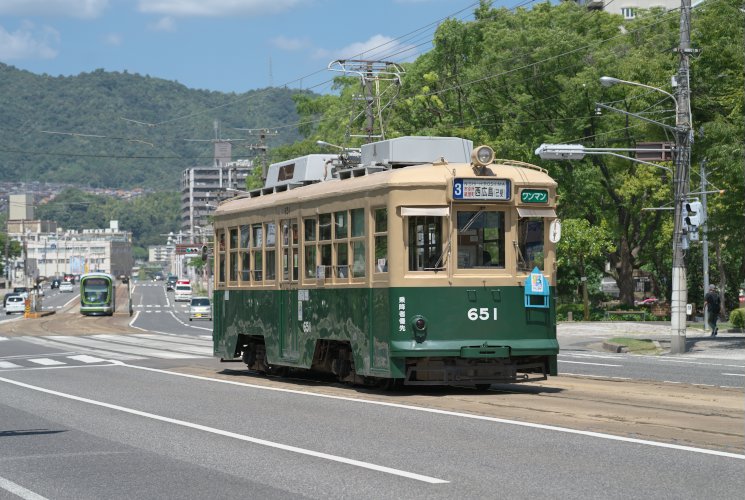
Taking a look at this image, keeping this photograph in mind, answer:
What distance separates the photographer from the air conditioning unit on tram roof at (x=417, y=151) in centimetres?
1842

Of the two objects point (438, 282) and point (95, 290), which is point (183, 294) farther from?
point (438, 282)

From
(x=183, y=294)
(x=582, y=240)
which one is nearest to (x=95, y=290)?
(x=582, y=240)

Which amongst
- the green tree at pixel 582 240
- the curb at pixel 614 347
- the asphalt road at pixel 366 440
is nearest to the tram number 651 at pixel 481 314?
the asphalt road at pixel 366 440

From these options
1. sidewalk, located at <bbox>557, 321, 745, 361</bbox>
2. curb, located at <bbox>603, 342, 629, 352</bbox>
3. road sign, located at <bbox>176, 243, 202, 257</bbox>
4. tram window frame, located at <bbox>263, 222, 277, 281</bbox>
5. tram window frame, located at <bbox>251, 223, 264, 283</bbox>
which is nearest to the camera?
tram window frame, located at <bbox>263, 222, 277, 281</bbox>

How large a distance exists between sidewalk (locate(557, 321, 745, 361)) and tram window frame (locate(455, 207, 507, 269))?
15929 mm

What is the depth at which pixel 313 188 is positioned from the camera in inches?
777

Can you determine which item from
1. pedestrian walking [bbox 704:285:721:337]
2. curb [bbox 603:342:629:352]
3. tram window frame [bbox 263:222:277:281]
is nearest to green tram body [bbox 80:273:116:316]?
pedestrian walking [bbox 704:285:721:337]

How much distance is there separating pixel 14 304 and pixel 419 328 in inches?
3425

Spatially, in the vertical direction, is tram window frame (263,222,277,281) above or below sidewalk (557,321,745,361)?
above

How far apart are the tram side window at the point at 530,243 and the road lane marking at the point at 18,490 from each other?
898cm

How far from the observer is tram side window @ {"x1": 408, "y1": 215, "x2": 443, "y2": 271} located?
17438mm

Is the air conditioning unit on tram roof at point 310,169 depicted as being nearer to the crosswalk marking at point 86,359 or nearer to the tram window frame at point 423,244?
the tram window frame at point 423,244

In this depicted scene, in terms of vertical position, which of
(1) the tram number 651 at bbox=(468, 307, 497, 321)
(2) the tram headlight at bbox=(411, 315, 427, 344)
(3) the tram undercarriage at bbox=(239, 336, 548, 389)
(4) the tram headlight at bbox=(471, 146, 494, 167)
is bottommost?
(3) the tram undercarriage at bbox=(239, 336, 548, 389)

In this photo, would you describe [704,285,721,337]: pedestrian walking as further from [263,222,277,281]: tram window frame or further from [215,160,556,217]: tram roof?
[215,160,556,217]: tram roof
